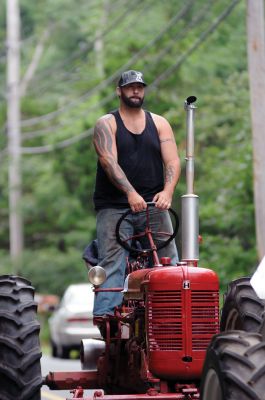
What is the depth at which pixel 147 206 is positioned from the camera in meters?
11.7

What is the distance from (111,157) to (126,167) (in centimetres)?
24

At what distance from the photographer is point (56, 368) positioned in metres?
24.2

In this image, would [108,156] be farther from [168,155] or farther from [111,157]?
[168,155]

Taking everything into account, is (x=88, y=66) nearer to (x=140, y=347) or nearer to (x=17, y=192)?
(x=17, y=192)

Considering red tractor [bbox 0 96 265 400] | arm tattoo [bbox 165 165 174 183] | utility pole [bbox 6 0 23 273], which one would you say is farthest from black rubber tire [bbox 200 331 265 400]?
utility pole [bbox 6 0 23 273]

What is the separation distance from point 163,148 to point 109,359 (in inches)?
73.0

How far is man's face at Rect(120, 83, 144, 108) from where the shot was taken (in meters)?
12.0

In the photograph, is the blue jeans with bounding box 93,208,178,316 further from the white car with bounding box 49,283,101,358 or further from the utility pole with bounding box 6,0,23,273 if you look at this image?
the utility pole with bounding box 6,0,23,273

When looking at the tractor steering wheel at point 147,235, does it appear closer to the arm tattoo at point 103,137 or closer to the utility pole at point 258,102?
the arm tattoo at point 103,137

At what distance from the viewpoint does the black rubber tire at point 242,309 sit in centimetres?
1069

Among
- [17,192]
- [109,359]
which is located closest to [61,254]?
[17,192]

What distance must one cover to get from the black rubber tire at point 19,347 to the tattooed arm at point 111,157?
118 cm

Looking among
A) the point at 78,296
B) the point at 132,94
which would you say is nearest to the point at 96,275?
the point at 132,94

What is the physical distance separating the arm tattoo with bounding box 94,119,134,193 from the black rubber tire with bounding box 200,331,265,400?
321 centimetres
